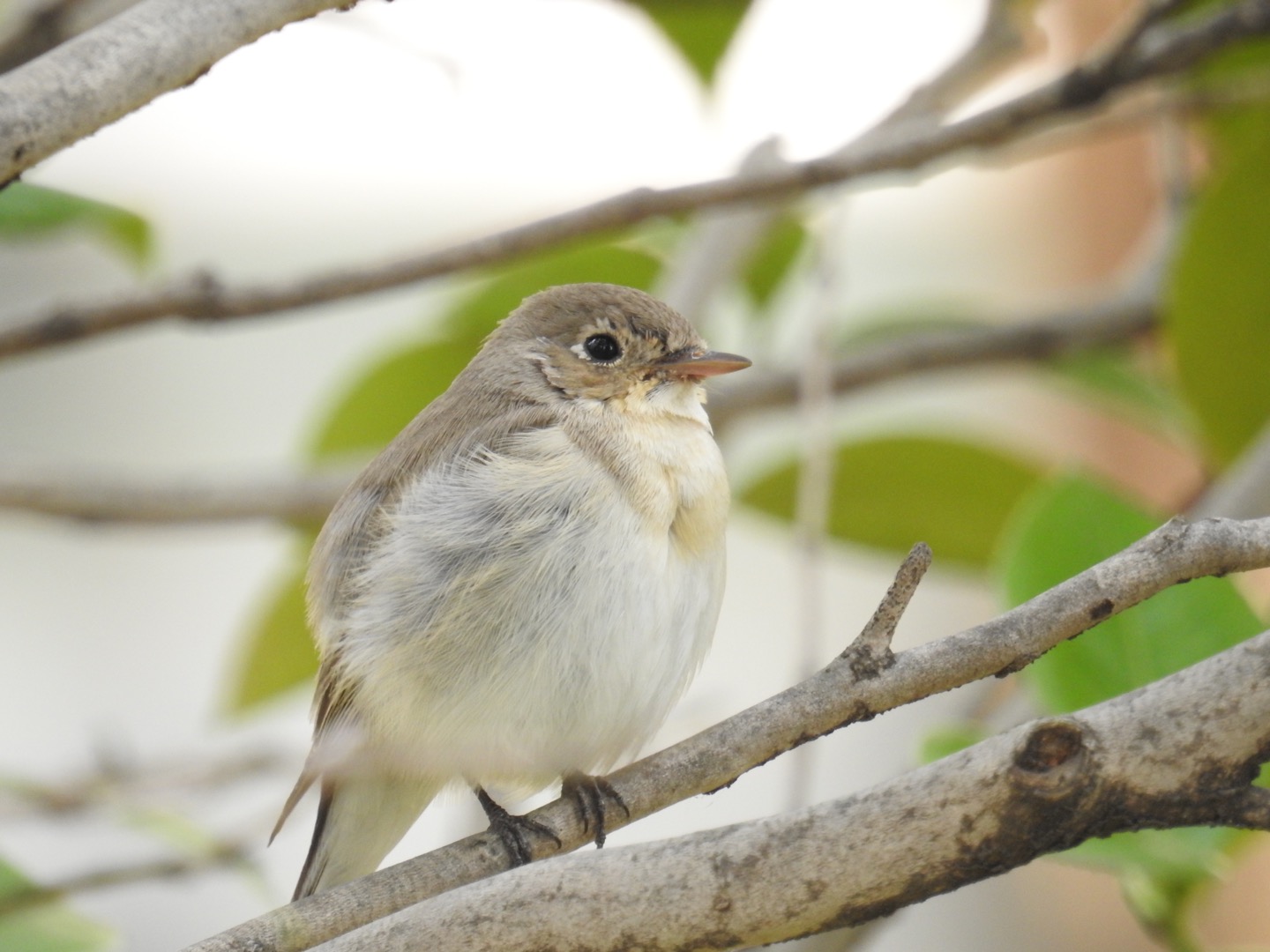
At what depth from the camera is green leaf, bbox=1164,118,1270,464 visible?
2.69m

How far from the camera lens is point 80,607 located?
21.4 ft

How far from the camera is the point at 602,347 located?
2619mm

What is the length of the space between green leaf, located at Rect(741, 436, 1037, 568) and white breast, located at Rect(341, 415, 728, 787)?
0.86m

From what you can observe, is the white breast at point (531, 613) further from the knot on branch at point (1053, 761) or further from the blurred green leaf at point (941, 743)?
the knot on branch at point (1053, 761)

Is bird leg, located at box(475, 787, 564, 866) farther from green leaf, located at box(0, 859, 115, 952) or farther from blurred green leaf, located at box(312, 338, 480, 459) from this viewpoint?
blurred green leaf, located at box(312, 338, 480, 459)

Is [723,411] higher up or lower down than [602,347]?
higher up

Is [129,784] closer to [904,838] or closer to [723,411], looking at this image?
[723,411]

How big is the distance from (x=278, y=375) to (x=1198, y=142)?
14.4ft

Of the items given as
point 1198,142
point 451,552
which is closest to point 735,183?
point 451,552

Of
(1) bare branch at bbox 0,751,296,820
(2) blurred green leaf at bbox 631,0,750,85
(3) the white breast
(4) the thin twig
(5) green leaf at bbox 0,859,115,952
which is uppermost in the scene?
(2) blurred green leaf at bbox 631,0,750,85

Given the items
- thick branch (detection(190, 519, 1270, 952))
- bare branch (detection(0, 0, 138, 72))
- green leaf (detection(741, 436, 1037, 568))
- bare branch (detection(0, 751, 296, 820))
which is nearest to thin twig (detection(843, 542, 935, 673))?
thick branch (detection(190, 519, 1270, 952))

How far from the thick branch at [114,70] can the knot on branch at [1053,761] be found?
0.98m

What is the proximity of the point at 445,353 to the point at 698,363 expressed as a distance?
0.90m

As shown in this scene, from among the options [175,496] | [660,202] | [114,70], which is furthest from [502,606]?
[175,496]
